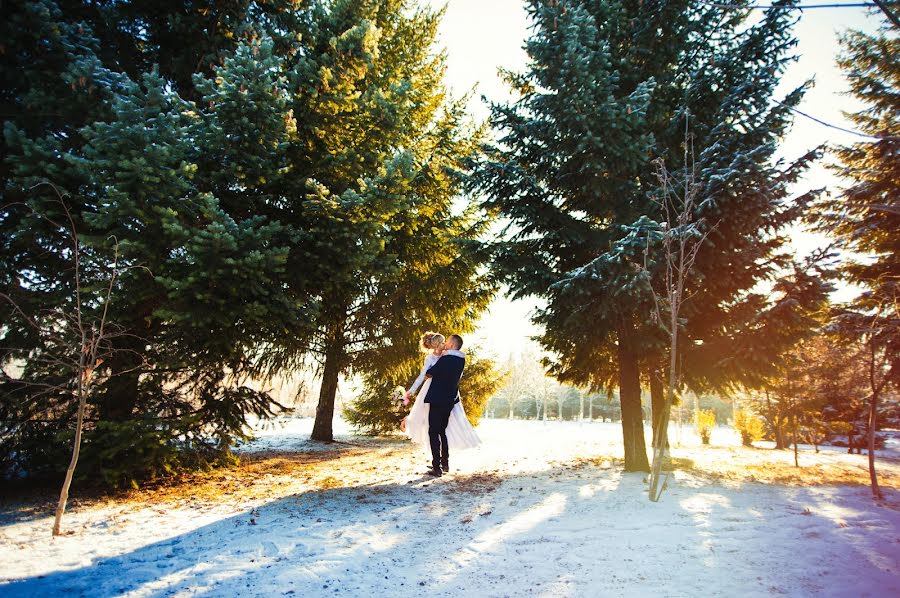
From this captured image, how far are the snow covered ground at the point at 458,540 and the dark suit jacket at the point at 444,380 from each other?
1.37m

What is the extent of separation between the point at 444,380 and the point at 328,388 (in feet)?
21.7

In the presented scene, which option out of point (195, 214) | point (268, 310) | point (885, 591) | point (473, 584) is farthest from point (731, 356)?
point (195, 214)

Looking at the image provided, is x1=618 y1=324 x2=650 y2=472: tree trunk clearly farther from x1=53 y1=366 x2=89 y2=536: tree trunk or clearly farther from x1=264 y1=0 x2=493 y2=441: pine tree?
x1=53 y1=366 x2=89 y2=536: tree trunk

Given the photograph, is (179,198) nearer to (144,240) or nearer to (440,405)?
(144,240)

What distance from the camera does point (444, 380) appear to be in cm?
718

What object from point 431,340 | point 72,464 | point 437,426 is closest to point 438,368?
point 431,340

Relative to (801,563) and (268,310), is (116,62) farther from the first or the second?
(801,563)

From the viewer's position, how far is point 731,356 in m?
7.11

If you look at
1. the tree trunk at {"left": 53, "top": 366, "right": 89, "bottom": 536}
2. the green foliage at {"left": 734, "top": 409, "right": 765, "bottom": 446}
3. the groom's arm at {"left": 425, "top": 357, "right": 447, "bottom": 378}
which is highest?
the groom's arm at {"left": 425, "top": 357, "right": 447, "bottom": 378}

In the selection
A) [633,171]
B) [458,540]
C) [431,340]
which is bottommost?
[458,540]

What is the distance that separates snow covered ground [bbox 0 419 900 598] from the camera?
3381mm

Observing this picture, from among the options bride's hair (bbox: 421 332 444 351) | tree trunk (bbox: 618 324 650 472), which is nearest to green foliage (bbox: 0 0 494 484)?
bride's hair (bbox: 421 332 444 351)

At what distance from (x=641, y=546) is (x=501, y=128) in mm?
7396

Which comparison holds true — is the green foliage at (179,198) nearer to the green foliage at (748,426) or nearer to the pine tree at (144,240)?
the pine tree at (144,240)
